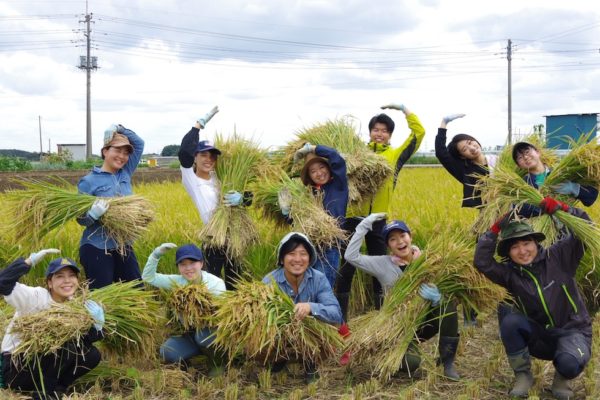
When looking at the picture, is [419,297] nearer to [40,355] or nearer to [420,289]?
[420,289]

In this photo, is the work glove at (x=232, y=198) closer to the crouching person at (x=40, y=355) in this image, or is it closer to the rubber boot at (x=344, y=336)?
the rubber boot at (x=344, y=336)

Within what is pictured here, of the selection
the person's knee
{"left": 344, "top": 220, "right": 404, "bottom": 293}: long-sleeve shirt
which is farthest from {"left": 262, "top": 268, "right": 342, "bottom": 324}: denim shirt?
the person's knee

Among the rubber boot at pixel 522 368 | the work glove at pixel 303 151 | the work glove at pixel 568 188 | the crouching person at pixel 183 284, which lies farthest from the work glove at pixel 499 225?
the crouching person at pixel 183 284

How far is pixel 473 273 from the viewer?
141 inches

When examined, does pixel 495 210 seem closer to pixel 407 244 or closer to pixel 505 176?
pixel 505 176

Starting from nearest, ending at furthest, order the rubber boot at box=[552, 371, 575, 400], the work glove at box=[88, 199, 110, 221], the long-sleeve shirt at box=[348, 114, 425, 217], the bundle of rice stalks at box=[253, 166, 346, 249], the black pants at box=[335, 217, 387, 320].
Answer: the rubber boot at box=[552, 371, 575, 400], the work glove at box=[88, 199, 110, 221], the bundle of rice stalks at box=[253, 166, 346, 249], the black pants at box=[335, 217, 387, 320], the long-sleeve shirt at box=[348, 114, 425, 217]

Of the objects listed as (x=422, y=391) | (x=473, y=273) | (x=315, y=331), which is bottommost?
(x=422, y=391)

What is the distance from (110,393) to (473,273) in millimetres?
2121

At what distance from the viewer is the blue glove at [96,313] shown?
A: 329 centimetres

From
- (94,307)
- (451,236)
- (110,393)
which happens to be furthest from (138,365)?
(451,236)

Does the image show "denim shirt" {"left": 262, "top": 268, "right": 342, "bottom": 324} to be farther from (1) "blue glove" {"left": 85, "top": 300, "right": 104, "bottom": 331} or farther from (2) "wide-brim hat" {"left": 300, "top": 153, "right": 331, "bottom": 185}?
(1) "blue glove" {"left": 85, "top": 300, "right": 104, "bottom": 331}

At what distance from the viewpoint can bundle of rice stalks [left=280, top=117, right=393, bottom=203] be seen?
458 centimetres

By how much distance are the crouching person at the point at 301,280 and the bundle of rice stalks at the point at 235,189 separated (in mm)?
719

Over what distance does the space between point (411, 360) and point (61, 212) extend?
2.30 m
